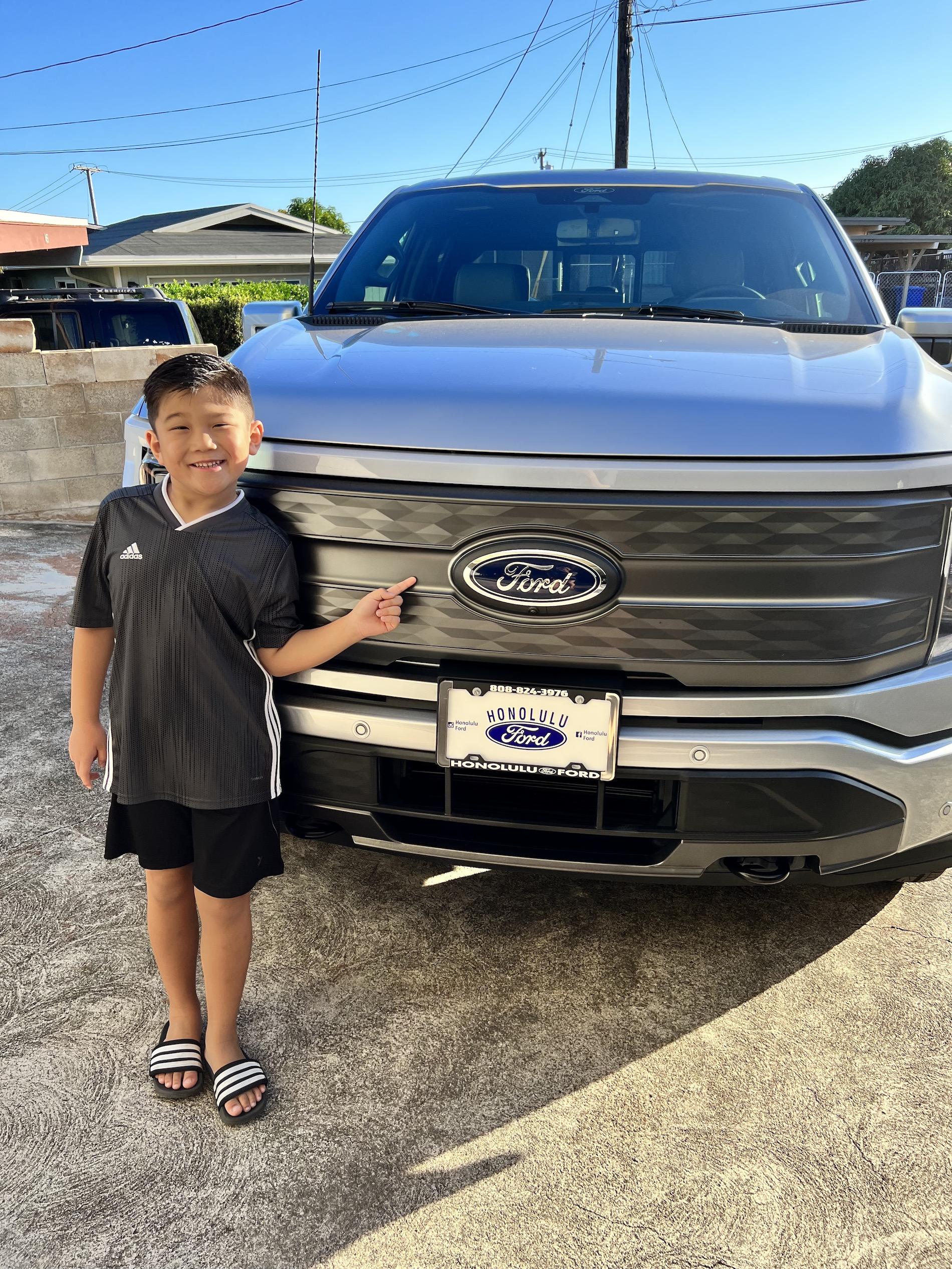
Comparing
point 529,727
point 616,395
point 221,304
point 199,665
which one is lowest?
point 529,727

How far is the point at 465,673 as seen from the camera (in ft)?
6.33

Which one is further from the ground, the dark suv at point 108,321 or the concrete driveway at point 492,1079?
the dark suv at point 108,321

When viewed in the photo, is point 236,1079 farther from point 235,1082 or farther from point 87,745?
point 87,745

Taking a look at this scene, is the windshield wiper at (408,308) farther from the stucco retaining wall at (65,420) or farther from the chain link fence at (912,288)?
the chain link fence at (912,288)

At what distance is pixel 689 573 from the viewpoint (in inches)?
70.9

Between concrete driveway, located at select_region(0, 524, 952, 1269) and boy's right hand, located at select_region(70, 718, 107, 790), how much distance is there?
2.03 feet

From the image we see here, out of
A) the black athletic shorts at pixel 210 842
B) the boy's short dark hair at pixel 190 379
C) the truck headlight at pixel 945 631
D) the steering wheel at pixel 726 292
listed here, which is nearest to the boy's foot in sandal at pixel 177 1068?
the black athletic shorts at pixel 210 842

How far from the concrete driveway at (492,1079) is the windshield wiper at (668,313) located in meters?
1.54

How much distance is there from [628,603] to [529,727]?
1.01 ft

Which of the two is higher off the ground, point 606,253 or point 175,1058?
point 606,253

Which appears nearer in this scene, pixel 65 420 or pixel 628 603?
pixel 628 603

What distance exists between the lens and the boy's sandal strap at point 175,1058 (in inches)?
80.0

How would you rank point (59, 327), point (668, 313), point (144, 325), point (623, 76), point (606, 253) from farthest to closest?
point (623, 76)
point (59, 327)
point (144, 325)
point (606, 253)
point (668, 313)

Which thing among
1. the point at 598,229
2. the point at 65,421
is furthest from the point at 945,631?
the point at 65,421
